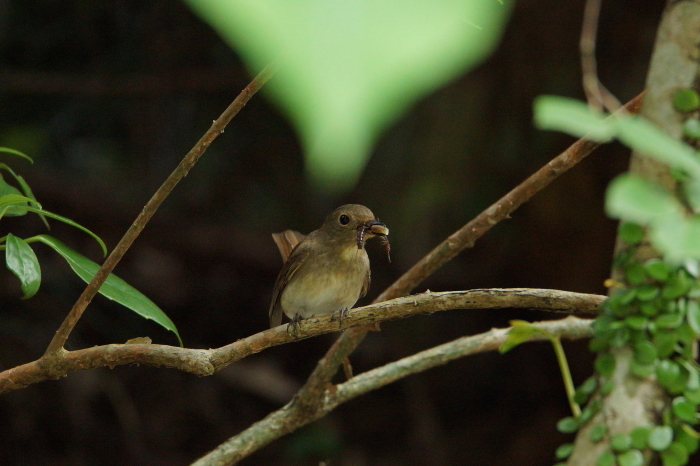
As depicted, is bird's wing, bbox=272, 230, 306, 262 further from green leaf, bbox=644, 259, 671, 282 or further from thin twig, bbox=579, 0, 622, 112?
green leaf, bbox=644, 259, 671, 282

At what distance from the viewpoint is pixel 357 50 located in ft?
1.08

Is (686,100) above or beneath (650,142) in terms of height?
above

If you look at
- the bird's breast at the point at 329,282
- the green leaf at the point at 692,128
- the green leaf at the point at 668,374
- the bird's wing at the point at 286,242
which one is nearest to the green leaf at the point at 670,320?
the green leaf at the point at 668,374

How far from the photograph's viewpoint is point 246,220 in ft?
16.4

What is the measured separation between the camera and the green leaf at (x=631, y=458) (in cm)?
196

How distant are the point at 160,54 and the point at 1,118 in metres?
0.96

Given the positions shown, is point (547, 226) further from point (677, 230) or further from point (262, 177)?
point (677, 230)

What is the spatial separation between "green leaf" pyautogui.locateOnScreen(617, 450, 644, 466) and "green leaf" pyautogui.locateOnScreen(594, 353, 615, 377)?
204 mm

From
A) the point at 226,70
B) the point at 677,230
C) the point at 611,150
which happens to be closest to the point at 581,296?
the point at 677,230

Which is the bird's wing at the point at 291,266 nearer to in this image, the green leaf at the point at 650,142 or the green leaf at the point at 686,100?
the green leaf at the point at 686,100

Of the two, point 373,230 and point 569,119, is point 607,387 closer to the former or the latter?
point 373,230

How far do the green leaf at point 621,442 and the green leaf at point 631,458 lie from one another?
0.01m

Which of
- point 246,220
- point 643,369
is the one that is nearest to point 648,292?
point 643,369

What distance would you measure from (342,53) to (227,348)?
147 cm
